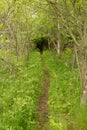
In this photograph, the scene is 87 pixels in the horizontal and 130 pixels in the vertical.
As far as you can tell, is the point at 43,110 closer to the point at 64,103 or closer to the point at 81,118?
the point at 64,103

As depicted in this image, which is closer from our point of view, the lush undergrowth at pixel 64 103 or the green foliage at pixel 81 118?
the green foliage at pixel 81 118

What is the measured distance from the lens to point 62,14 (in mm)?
11391

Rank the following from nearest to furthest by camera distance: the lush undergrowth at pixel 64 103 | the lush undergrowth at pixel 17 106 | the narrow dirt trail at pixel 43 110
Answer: the lush undergrowth at pixel 17 106, the lush undergrowth at pixel 64 103, the narrow dirt trail at pixel 43 110

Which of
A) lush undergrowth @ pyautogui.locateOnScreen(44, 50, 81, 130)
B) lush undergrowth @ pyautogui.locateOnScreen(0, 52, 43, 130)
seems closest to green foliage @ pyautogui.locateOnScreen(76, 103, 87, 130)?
lush undergrowth @ pyautogui.locateOnScreen(44, 50, 81, 130)

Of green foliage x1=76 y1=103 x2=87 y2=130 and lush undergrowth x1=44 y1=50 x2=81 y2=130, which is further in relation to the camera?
lush undergrowth x1=44 y1=50 x2=81 y2=130

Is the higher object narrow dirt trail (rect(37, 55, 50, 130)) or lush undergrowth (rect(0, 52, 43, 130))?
lush undergrowth (rect(0, 52, 43, 130))

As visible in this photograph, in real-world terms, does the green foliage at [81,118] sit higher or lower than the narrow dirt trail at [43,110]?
higher

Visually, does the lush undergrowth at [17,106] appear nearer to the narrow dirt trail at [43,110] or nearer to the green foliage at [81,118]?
the narrow dirt trail at [43,110]

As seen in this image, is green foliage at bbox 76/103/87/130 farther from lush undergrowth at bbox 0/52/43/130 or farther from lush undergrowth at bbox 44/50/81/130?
lush undergrowth at bbox 0/52/43/130

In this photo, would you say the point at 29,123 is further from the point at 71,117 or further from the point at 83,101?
the point at 83,101

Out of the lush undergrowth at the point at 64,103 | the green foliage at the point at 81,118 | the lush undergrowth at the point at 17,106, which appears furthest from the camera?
the lush undergrowth at the point at 64,103

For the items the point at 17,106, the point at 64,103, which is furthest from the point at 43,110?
the point at 17,106

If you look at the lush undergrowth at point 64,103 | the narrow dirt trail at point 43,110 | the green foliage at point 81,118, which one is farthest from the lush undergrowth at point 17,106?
the green foliage at point 81,118

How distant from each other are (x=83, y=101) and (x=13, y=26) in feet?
40.4
